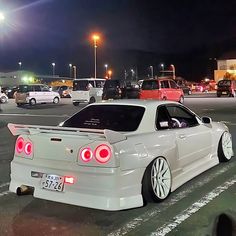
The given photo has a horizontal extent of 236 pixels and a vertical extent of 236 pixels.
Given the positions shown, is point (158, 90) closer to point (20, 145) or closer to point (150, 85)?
point (150, 85)

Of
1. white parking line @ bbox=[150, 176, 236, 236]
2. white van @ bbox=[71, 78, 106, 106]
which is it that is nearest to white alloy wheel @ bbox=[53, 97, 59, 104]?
white van @ bbox=[71, 78, 106, 106]

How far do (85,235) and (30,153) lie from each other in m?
1.45

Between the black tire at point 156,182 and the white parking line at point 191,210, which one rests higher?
the black tire at point 156,182

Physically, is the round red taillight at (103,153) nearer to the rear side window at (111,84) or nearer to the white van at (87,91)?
the white van at (87,91)

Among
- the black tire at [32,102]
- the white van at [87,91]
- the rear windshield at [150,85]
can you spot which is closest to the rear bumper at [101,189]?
the rear windshield at [150,85]

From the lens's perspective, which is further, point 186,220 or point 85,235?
point 186,220

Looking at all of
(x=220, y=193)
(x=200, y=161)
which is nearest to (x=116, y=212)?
(x=220, y=193)

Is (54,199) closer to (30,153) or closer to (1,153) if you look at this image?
(30,153)

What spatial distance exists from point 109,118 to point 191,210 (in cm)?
186

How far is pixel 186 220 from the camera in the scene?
200 inches

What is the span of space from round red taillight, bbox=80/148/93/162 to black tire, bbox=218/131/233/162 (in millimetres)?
3676

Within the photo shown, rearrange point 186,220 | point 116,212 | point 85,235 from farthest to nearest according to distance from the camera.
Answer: point 116,212
point 186,220
point 85,235

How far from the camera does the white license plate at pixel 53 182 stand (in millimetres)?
5206

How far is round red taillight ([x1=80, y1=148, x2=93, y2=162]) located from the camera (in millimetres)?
5090
